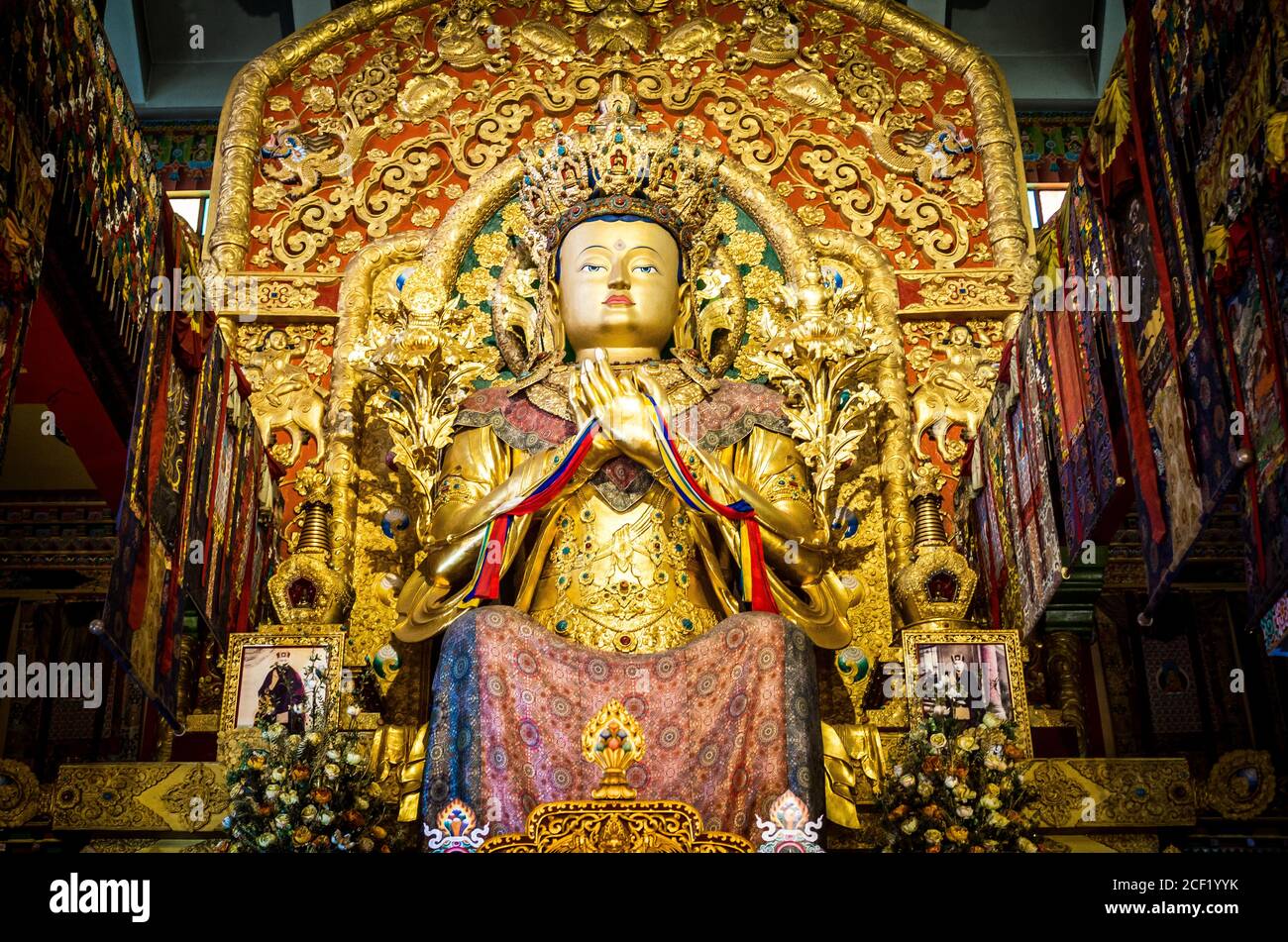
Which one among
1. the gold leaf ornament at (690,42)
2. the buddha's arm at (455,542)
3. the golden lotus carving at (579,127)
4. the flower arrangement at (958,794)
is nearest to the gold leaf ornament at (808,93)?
the golden lotus carving at (579,127)

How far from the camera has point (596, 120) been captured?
774cm

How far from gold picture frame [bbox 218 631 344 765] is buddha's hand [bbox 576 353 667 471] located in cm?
135

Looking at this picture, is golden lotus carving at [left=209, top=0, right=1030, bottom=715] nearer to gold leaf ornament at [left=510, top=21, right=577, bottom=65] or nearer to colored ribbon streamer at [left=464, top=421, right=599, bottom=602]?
gold leaf ornament at [left=510, top=21, right=577, bottom=65]

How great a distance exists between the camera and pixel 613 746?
5.22m

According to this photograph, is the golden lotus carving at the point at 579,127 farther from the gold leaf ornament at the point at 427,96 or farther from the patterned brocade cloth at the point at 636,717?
the patterned brocade cloth at the point at 636,717

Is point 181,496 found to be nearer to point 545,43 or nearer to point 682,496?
point 682,496

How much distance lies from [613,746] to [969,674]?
5.20ft

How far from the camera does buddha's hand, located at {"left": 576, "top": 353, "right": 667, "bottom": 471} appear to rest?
6.23 meters

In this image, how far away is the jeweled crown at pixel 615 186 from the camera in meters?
7.28

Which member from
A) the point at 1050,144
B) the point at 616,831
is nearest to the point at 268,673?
the point at 616,831

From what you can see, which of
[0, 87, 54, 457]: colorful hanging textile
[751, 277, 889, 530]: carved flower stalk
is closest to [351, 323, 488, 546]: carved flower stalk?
[751, 277, 889, 530]: carved flower stalk
